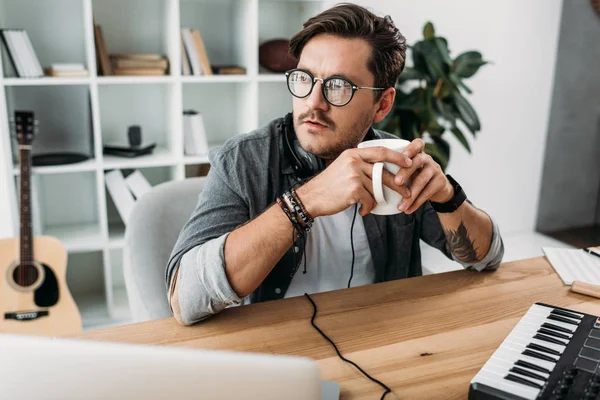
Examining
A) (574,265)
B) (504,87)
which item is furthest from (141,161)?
(504,87)

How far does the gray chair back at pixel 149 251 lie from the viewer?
127 centimetres

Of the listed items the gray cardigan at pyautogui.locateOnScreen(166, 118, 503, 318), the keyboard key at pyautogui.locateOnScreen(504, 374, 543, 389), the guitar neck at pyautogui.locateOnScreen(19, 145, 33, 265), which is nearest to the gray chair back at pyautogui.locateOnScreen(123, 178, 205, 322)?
the gray cardigan at pyautogui.locateOnScreen(166, 118, 503, 318)

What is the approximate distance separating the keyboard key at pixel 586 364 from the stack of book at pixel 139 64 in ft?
7.20

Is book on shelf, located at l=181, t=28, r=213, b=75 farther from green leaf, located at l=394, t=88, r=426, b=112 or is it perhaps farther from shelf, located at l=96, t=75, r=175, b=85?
green leaf, located at l=394, t=88, r=426, b=112

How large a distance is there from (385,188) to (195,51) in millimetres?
1840

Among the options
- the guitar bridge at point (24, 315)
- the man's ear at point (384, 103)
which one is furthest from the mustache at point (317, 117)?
the guitar bridge at point (24, 315)

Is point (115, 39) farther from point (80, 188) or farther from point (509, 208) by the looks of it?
point (509, 208)

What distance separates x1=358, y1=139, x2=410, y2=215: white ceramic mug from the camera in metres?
1.01

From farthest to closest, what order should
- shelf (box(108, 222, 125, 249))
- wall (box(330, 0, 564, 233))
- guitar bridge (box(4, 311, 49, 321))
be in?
wall (box(330, 0, 564, 233)) < shelf (box(108, 222, 125, 249)) < guitar bridge (box(4, 311, 49, 321))

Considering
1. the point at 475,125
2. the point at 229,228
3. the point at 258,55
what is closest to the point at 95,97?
the point at 258,55

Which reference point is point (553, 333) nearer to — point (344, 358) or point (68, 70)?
point (344, 358)

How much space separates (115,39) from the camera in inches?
107

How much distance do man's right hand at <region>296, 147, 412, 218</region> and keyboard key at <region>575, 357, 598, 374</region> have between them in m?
0.39

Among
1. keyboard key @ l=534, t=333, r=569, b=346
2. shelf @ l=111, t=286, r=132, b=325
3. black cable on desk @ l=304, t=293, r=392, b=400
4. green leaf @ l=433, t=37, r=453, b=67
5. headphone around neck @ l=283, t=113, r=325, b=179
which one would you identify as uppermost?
green leaf @ l=433, t=37, r=453, b=67
